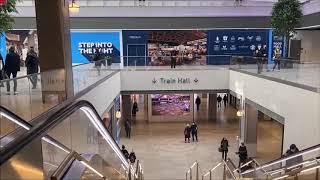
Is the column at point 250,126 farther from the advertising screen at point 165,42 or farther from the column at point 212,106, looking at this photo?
the advertising screen at point 165,42

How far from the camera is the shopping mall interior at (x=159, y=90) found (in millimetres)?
5328

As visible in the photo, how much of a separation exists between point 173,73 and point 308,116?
11407 mm

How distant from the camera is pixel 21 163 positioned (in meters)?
2.57

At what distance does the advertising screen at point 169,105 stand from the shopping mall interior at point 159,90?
0.07 m

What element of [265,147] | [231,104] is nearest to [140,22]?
[231,104]

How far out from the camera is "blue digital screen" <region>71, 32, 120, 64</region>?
2531cm

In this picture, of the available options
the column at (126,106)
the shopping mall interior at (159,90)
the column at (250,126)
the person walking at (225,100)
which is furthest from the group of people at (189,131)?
the person walking at (225,100)

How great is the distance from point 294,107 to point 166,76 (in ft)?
34.4

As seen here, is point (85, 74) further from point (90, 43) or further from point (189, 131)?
point (90, 43)

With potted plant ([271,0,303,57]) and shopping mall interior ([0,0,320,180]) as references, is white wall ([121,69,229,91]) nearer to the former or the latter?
shopping mall interior ([0,0,320,180])

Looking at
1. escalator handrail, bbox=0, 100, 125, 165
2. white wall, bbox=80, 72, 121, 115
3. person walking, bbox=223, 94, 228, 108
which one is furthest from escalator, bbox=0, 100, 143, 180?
person walking, bbox=223, 94, 228, 108

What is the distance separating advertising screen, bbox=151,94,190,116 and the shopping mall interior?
2.6 inches

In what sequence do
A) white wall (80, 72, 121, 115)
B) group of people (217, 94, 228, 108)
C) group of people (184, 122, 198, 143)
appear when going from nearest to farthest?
white wall (80, 72, 121, 115) → group of people (184, 122, 198, 143) → group of people (217, 94, 228, 108)

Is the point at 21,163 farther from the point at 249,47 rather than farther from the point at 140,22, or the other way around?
the point at 249,47
